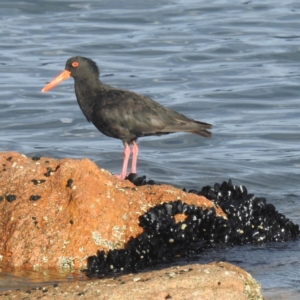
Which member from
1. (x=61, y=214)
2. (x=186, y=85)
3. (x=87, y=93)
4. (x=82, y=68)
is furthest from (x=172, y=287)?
(x=186, y=85)

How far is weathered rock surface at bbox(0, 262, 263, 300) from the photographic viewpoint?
459 centimetres

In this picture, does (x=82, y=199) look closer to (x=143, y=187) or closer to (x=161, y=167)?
(x=143, y=187)

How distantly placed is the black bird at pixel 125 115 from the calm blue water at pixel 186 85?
1090mm

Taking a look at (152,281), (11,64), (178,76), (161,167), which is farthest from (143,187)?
(11,64)

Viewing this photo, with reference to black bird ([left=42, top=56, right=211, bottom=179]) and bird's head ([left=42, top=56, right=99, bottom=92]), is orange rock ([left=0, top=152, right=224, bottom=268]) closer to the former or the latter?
black bird ([left=42, top=56, right=211, bottom=179])

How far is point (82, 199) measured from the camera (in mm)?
5910

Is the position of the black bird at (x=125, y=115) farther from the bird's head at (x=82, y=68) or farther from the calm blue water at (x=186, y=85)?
the calm blue water at (x=186, y=85)

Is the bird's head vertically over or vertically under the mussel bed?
over

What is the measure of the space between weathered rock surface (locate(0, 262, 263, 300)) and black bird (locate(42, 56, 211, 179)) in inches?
153

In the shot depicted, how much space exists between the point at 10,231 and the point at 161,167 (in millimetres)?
4740

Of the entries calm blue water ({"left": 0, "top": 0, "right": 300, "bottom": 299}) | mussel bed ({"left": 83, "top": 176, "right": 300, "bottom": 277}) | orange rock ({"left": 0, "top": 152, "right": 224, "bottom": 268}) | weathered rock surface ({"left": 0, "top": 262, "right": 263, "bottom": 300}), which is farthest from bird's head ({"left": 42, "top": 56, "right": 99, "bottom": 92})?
weathered rock surface ({"left": 0, "top": 262, "right": 263, "bottom": 300})

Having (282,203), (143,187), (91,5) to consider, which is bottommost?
(282,203)

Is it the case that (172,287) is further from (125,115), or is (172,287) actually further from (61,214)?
(125,115)

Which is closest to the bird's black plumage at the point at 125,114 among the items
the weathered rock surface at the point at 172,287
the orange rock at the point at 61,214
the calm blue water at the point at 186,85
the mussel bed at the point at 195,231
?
the calm blue water at the point at 186,85
